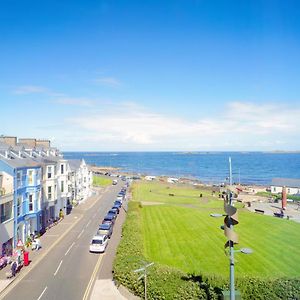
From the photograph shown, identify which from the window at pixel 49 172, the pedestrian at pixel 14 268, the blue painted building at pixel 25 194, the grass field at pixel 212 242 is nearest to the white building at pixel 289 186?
the grass field at pixel 212 242

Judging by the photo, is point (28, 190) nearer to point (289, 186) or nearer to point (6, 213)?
point (6, 213)

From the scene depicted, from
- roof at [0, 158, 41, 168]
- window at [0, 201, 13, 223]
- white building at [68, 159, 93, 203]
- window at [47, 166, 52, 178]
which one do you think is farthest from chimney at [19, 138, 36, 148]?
window at [0, 201, 13, 223]

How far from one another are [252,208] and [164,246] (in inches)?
1212

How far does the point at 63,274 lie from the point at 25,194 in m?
13.2

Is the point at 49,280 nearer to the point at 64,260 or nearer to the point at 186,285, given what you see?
the point at 64,260

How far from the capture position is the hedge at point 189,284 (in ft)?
59.6

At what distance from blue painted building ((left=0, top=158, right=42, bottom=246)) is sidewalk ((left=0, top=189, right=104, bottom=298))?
1958mm

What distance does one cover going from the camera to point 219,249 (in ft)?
103

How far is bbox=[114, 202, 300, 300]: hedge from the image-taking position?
1816 centimetres

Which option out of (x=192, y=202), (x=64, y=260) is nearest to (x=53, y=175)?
(x=64, y=260)

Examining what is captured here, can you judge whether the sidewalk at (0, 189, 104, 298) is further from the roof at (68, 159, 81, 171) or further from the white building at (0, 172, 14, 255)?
the roof at (68, 159, 81, 171)

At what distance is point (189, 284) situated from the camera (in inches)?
774

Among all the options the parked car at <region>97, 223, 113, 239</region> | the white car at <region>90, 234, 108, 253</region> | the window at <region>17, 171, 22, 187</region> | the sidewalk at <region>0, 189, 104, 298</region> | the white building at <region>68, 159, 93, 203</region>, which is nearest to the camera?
the sidewalk at <region>0, 189, 104, 298</region>

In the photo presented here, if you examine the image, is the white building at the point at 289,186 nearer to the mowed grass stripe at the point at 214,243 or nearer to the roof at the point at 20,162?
the mowed grass stripe at the point at 214,243
